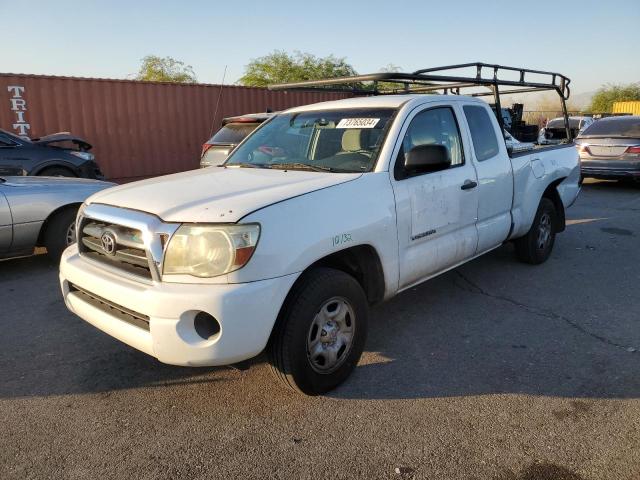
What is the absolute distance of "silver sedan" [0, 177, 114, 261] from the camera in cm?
534

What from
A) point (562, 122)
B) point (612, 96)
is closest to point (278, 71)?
point (562, 122)

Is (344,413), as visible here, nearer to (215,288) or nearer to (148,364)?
(215,288)

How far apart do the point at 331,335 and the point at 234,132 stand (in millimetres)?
5809

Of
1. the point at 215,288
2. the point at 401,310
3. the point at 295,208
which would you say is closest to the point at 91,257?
the point at 215,288

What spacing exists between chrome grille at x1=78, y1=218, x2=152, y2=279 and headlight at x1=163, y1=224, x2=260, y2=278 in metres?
0.20

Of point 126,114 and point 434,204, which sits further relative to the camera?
point 126,114

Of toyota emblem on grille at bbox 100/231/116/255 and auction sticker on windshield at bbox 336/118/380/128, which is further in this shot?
auction sticker on windshield at bbox 336/118/380/128

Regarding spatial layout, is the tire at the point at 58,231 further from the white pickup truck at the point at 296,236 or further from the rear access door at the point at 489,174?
the rear access door at the point at 489,174

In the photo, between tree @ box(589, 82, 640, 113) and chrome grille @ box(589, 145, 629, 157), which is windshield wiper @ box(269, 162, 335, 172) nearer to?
chrome grille @ box(589, 145, 629, 157)

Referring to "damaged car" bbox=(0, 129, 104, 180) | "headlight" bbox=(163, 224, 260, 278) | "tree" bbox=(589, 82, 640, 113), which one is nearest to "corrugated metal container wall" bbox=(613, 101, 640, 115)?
"tree" bbox=(589, 82, 640, 113)

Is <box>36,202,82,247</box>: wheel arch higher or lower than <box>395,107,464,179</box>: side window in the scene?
lower

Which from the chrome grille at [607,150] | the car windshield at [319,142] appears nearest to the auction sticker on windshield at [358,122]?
the car windshield at [319,142]

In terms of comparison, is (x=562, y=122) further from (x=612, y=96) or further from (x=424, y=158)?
(x=612, y=96)

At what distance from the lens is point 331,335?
3102mm
